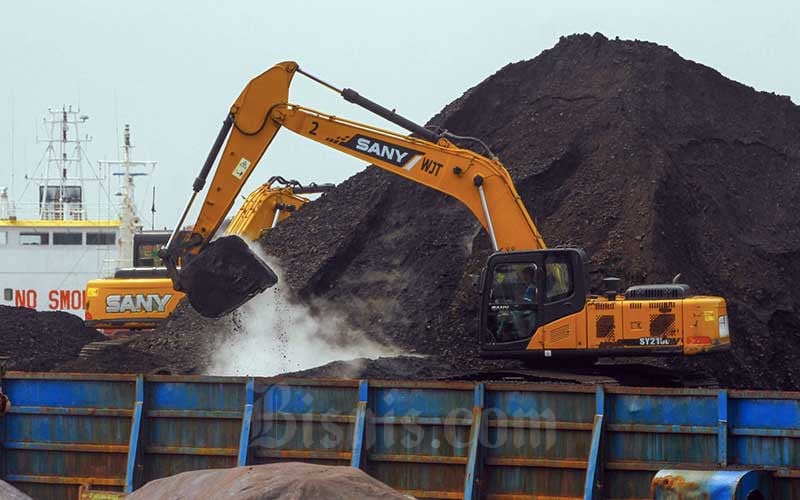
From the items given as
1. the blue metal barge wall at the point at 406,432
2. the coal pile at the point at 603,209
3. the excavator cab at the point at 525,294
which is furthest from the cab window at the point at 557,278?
the blue metal barge wall at the point at 406,432

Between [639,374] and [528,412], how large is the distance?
19.8 ft

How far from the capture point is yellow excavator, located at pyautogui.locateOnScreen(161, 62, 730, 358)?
16.2 m

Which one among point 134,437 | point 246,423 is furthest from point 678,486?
point 134,437

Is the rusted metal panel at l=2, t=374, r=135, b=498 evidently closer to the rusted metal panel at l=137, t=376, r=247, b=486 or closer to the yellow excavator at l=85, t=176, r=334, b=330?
the rusted metal panel at l=137, t=376, r=247, b=486

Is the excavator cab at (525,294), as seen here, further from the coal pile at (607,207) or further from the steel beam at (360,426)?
the steel beam at (360,426)

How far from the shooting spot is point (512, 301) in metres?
16.7

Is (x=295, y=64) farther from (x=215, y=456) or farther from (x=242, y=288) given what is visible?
(x=215, y=456)

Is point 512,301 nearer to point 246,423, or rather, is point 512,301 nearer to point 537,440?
point 537,440

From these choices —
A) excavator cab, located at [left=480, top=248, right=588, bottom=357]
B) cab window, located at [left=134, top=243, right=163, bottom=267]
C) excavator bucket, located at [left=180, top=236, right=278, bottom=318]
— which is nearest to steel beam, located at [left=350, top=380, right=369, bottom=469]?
excavator cab, located at [left=480, top=248, right=588, bottom=357]

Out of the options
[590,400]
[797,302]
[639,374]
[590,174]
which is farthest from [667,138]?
[590,400]

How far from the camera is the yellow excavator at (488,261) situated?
1622 cm

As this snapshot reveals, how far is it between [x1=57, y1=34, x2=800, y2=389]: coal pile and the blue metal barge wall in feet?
20.4

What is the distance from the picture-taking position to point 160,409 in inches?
488

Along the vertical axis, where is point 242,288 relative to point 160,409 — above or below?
above
